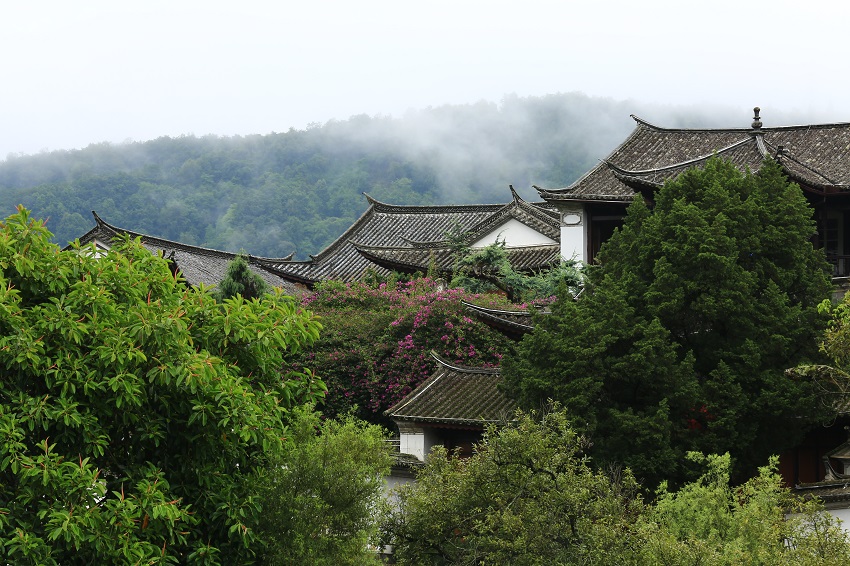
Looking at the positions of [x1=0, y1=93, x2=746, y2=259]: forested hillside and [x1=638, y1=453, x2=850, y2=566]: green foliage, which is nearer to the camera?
[x1=638, y1=453, x2=850, y2=566]: green foliage

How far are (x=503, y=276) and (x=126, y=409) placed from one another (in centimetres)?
1859

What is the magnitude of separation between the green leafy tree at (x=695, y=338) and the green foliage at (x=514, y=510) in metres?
3.75

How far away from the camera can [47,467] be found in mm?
12016

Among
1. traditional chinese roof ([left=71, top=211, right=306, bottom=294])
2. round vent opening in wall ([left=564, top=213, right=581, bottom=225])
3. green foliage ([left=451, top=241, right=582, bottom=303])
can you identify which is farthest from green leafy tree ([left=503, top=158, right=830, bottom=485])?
traditional chinese roof ([left=71, top=211, right=306, bottom=294])

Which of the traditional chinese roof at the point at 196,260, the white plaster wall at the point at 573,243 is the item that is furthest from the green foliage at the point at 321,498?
the traditional chinese roof at the point at 196,260

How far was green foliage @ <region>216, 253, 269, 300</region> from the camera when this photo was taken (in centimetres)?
3192

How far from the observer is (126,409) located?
12938mm

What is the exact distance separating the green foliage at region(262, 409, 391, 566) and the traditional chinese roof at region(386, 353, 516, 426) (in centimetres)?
661

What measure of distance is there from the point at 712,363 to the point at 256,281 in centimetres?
1637

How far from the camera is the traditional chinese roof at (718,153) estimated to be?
24734 mm

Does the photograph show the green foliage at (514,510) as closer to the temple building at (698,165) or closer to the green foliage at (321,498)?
the green foliage at (321,498)

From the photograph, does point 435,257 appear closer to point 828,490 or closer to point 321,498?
point 828,490

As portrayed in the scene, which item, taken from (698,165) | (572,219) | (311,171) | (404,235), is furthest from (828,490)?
(311,171)

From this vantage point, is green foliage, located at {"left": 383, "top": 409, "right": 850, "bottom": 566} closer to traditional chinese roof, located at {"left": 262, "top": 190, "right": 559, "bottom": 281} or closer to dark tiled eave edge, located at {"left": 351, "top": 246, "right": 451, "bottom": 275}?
dark tiled eave edge, located at {"left": 351, "top": 246, "right": 451, "bottom": 275}
